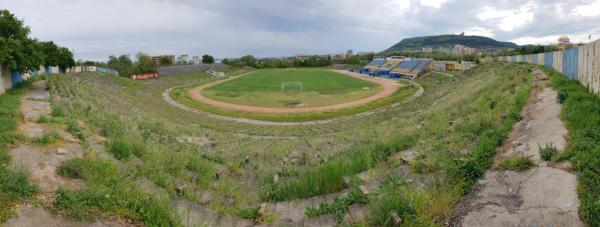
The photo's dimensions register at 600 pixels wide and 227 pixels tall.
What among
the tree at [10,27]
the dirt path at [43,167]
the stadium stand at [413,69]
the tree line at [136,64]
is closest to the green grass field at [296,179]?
the dirt path at [43,167]

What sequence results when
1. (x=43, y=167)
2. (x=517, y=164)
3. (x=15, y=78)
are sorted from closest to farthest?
(x=517, y=164), (x=43, y=167), (x=15, y=78)

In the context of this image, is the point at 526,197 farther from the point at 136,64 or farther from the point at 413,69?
the point at 136,64

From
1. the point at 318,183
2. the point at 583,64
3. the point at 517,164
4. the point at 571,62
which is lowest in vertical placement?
the point at 318,183

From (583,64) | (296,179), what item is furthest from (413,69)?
(296,179)

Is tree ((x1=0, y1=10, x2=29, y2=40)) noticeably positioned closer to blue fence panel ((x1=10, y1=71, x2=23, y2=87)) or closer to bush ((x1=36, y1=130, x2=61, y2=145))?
blue fence panel ((x1=10, y1=71, x2=23, y2=87))

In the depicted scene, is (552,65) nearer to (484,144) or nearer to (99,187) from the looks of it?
(484,144)

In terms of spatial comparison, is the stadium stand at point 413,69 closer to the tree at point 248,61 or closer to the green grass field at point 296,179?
the tree at point 248,61

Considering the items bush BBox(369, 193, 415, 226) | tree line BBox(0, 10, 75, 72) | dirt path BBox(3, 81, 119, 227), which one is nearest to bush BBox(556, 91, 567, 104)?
bush BBox(369, 193, 415, 226)

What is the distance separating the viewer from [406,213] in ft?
19.7

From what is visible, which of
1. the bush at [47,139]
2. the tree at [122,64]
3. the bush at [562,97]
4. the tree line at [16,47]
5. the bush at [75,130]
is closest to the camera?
the bush at [47,139]

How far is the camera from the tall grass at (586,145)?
16.6ft

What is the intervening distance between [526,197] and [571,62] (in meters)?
17.7

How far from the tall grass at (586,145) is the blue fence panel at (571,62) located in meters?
6.87

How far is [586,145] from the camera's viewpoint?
22.9 ft
